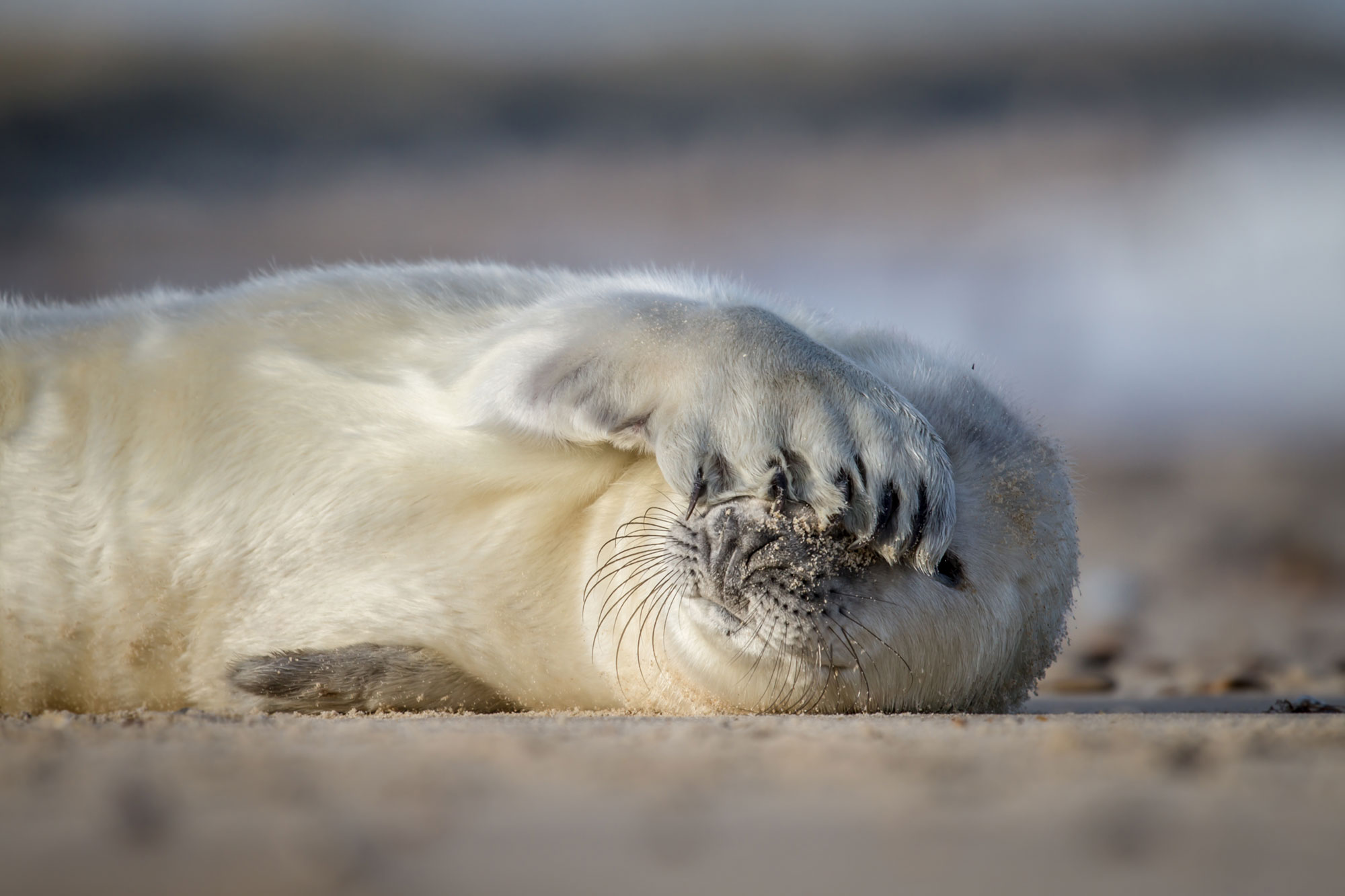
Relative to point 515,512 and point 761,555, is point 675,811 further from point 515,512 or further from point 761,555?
point 515,512

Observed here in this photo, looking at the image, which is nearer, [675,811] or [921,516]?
[675,811]

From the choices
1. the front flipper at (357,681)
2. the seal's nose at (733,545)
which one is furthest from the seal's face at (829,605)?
the front flipper at (357,681)

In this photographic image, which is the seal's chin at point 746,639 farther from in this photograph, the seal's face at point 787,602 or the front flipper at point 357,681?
the front flipper at point 357,681

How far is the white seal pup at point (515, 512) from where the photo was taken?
2156 millimetres

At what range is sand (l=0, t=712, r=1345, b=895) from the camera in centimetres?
103

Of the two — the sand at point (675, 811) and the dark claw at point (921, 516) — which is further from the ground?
the dark claw at point (921, 516)

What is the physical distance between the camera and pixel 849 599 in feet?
7.22

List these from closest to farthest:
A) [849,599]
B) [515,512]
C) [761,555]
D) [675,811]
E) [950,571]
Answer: [675,811] → [761,555] → [849,599] → [950,571] → [515,512]

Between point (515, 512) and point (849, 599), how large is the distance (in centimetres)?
73

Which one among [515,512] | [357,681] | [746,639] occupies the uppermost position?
[515,512]

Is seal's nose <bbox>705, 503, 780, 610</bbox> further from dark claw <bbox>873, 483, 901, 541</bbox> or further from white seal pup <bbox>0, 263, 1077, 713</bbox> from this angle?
dark claw <bbox>873, 483, 901, 541</bbox>

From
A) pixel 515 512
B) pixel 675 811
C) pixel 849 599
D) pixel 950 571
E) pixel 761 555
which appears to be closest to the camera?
pixel 675 811

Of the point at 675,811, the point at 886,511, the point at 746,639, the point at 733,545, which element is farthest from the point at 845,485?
the point at 675,811

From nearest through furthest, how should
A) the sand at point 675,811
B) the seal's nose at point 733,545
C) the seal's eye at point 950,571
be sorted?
the sand at point 675,811, the seal's nose at point 733,545, the seal's eye at point 950,571
